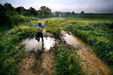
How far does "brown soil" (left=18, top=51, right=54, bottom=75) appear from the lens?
3.67 meters

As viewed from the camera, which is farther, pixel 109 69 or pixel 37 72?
pixel 109 69

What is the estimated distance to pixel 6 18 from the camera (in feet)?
38.5

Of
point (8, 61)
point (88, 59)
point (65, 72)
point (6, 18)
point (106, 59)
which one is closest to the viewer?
point (65, 72)

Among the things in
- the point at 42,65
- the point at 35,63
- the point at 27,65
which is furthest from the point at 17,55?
the point at 42,65

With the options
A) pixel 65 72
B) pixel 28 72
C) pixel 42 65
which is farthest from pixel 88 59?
pixel 28 72

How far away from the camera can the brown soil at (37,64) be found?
3674mm

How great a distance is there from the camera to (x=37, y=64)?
4211mm

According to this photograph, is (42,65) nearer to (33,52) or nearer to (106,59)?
(33,52)

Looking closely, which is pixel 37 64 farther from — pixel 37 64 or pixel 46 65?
pixel 46 65

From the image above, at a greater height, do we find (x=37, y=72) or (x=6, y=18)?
(x=6, y=18)

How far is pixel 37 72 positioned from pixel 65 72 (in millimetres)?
1611

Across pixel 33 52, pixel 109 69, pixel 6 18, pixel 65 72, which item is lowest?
pixel 109 69

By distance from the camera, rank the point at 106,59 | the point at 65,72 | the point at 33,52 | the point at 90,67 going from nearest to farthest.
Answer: the point at 65,72
the point at 90,67
the point at 106,59
the point at 33,52

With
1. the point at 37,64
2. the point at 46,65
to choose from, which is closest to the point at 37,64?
the point at 37,64
